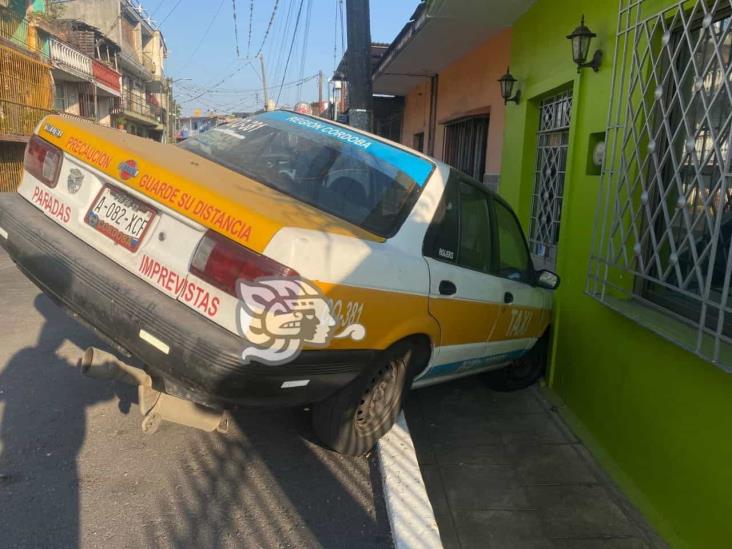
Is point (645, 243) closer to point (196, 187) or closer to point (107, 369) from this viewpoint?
point (196, 187)

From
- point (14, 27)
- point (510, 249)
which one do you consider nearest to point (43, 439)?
point (510, 249)

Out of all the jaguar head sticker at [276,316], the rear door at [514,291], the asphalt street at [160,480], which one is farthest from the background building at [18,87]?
the jaguar head sticker at [276,316]

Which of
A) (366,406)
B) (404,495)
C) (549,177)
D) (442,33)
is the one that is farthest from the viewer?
(442,33)

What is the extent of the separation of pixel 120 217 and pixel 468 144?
7.29 m

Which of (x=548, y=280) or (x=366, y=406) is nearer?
(x=366, y=406)

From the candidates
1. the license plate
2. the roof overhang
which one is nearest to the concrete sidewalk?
the license plate

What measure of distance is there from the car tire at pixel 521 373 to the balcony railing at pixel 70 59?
23963 mm

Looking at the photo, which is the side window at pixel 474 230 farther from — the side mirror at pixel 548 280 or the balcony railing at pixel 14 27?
the balcony railing at pixel 14 27

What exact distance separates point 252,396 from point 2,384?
2.49 metres

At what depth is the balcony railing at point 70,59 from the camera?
76.0ft

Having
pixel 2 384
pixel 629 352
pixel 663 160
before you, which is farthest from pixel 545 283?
pixel 2 384

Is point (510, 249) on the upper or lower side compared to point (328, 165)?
lower

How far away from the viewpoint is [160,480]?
299 centimetres

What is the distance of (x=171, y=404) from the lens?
288cm
